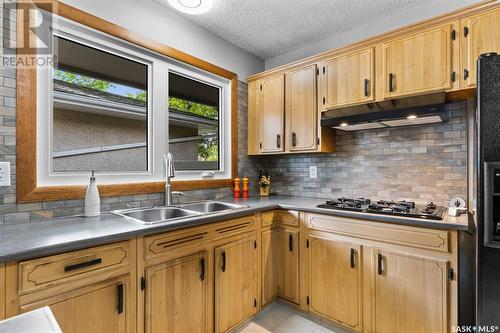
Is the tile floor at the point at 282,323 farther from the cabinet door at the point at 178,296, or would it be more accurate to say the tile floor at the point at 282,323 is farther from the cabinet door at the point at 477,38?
the cabinet door at the point at 477,38

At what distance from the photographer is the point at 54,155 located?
67.2 inches

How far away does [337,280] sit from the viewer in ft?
6.45

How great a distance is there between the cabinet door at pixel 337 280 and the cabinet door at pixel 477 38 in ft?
4.67

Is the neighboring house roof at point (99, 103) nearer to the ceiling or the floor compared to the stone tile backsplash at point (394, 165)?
nearer to the ceiling

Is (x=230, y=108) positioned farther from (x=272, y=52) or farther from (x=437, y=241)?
(x=437, y=241)

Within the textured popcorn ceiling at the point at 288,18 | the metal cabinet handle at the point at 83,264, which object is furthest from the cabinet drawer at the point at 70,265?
the textured popcorn ceiling at the point at 288,18

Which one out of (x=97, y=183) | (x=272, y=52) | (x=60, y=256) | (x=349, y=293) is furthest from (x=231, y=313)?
(x=272, y=52)

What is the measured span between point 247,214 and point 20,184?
145 centimetres

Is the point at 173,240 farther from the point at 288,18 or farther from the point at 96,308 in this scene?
the point at 288,18

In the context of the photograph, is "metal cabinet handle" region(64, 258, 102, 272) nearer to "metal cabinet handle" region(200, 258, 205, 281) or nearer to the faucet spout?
"metal cabinet handle" region(200, 258, 205, 281)

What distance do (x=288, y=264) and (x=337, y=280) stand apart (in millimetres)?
443

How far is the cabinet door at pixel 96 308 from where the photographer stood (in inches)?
44.9

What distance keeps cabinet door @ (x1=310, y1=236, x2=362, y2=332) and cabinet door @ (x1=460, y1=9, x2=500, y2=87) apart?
142cm

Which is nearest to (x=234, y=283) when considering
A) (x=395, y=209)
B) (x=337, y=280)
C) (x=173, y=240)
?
(x=173, y=240)
